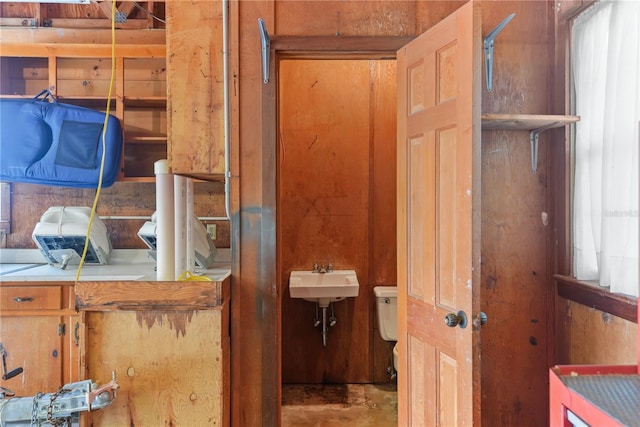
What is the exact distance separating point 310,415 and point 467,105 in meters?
2.12

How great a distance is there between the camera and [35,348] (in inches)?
69.0

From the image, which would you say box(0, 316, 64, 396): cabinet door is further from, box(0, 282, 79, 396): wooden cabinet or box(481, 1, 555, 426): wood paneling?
box(481, 1, 555, 426): wood paneling

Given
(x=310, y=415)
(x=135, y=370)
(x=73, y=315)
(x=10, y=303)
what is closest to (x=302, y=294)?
(x=310, y=415)

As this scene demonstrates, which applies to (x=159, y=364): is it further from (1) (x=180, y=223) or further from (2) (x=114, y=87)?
(2) (x=114, y=87)

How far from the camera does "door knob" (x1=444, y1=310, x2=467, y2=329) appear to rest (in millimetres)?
1179

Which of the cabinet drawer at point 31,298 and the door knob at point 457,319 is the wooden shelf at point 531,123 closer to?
the door knob at point 457,319

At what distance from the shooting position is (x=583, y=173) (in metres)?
1.49

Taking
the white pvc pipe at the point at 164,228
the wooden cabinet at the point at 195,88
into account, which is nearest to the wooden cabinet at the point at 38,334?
the white pvc pipe at the point at 164,228

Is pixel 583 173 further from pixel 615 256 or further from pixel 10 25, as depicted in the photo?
pixel 10 25

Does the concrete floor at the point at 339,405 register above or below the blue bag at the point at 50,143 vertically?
below

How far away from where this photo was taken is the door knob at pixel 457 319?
118 centimetres

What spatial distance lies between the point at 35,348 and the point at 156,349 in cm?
83

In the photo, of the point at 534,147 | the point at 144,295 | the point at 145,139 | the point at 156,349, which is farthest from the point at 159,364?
the point at 534,147

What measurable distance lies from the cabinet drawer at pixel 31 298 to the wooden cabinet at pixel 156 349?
1.57 feet
